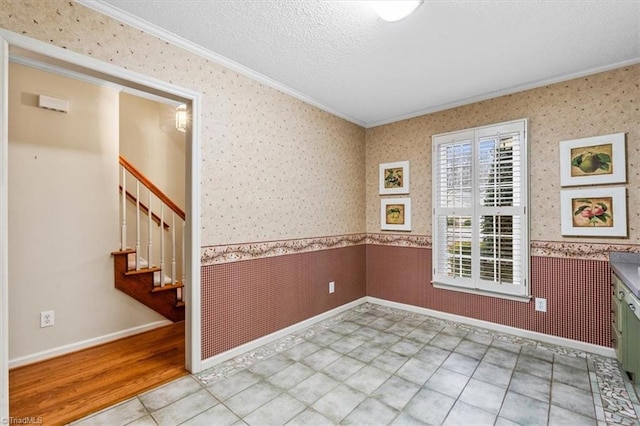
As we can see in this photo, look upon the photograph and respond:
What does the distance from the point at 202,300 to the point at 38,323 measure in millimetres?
1445

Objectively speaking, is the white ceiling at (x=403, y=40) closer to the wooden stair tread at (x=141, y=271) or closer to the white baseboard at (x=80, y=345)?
the wooden stair tread at (x=141, y=271)

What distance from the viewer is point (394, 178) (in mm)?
3975

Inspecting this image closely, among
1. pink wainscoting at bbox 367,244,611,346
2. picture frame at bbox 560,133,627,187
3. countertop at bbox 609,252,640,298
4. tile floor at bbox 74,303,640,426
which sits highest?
picture frame at bbox 560,133,627,187

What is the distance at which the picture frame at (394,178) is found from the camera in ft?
12.7

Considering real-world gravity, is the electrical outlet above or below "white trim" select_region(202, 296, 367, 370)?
above

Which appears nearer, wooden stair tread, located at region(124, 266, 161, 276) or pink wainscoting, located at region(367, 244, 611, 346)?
pink wainscoting, located at region(367, 244, 611, 346)

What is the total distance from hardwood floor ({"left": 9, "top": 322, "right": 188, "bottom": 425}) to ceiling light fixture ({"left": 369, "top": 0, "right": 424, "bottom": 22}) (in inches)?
114

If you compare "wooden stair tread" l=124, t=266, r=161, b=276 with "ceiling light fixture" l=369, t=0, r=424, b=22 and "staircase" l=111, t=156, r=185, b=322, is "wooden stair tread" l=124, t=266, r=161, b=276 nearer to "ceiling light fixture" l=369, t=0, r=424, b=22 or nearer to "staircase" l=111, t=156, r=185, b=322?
"staircase" l=111, t=156, r=185, b=322

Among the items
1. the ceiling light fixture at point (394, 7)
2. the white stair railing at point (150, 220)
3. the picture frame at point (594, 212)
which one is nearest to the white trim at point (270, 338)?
the white stair railing at point (150, 220)

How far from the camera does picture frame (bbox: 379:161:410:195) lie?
3859 mm

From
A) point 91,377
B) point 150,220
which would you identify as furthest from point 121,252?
point 91,377

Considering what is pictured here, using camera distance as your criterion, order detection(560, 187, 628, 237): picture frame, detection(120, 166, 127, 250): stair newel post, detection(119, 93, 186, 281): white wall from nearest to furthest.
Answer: detection(560, 187, 628, 237): picture frame
detection(120, 166, 127, 250): stair newel post
detection(119, 93, 186, 281): white wall

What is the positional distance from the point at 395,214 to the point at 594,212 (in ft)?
6.39

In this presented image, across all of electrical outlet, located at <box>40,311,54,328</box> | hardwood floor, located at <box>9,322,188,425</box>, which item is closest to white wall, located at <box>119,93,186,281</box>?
electrical outlet, located at <box>40,311,54,328</box>
